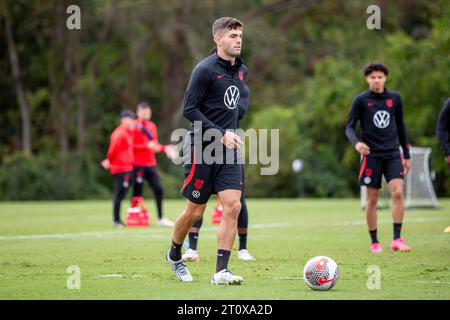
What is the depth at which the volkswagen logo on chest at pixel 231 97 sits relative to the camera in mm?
8628

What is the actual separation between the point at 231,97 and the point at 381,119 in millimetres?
3866

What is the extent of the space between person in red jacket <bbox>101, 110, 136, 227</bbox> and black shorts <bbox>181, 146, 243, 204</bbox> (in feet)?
30.2

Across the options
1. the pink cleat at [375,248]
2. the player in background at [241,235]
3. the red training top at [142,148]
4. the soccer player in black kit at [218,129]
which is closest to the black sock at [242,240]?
the player in background at [241,235]

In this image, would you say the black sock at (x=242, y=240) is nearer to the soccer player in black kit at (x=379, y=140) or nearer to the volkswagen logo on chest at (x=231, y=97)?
the soccer player in black kit at (x=379, y=140)

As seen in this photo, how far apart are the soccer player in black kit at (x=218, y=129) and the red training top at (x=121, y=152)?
9.13 meters

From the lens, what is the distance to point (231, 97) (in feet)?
28.5

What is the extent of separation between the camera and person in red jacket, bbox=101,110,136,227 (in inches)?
696

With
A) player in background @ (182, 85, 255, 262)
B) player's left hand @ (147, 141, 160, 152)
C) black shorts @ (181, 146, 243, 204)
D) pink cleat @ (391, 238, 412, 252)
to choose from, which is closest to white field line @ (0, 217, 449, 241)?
player's left hand @ (147, 141, 160, 152)

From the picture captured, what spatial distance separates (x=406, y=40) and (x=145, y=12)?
1246cm

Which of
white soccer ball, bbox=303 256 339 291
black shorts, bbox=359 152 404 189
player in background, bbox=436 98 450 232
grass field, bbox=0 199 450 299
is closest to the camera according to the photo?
grass field, bbox=0 199 450 299

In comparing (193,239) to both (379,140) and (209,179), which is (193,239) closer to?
(209,179)

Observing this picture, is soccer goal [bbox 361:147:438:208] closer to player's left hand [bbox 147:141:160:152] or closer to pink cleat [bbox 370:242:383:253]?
player's left hand [bbox 147:141:160:152]

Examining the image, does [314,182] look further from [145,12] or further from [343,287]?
[343,287]

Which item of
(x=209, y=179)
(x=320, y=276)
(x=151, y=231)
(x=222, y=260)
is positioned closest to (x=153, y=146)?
(x=151, y=231)
